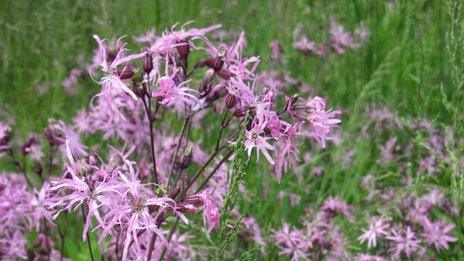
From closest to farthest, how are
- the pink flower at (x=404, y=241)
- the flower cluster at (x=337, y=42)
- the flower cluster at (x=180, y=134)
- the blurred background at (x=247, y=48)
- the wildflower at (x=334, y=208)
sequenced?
1. the flower cluster at (x=180, y=134)
2. the pink flower at (x=404, y=241)
3. the wildflower at (x=334, y=208)
4. the blurred background at (x=247, y=48)
5. the flower cluster at (x=337, y=42)

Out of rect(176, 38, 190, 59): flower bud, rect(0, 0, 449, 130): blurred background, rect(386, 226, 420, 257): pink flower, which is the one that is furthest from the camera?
rect(0, 0, 449, 130): blurred background

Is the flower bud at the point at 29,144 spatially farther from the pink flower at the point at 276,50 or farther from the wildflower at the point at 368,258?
the pink flower at the point at 276,50

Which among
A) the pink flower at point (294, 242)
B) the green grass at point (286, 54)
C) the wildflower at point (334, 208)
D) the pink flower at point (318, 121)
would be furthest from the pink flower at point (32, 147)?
the pink flower at point (318, 121)

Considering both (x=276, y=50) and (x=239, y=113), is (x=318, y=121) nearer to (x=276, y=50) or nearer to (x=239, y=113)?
(x=239, y=113)

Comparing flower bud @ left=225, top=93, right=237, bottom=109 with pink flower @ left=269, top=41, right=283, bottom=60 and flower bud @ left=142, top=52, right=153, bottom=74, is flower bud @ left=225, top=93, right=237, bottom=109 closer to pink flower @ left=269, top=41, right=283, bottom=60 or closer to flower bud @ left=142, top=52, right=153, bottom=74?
flower bud @ left=142, top=52, right=153, bottom=74


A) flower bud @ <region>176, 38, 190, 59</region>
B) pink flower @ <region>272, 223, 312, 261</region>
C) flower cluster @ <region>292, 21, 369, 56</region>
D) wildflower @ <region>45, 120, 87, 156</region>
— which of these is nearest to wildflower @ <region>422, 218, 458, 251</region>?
pink flower @ <region>272, 223, 312, 261</region>

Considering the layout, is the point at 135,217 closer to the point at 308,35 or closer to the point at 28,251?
the point at 28,251

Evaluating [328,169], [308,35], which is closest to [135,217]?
[328,169]
